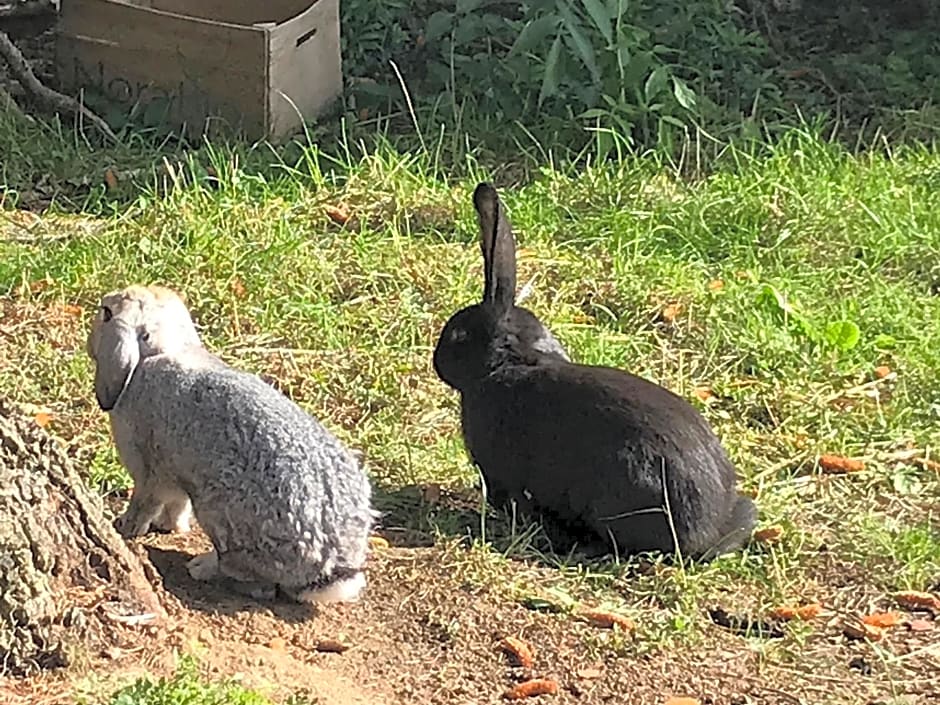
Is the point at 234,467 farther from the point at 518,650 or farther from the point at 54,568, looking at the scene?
the point at 518,650

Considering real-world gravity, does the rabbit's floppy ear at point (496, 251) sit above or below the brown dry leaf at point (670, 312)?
above

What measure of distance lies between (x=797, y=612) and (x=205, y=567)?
1.36 metres

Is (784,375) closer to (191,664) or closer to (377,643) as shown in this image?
(377,643)

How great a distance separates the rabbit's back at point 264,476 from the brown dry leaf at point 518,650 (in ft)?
1.20

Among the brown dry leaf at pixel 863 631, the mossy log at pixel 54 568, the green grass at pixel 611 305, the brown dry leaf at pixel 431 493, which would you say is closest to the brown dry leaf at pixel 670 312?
the green grass at pixel 611 305

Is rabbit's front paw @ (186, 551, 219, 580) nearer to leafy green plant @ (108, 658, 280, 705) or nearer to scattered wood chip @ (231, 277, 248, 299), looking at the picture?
leafy green plant @ (108, 658, 280, 705)

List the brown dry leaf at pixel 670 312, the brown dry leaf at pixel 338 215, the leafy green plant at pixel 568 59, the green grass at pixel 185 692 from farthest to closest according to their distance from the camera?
the leafy green plant at pixel 568 59, the brown dry leaf at pixel 338 215, the brown dry leaf at pixel 670 312, the green grass at pixel 185 692

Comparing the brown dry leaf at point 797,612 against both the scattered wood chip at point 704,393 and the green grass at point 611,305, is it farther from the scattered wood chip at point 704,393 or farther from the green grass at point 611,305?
the scattered wood chip at point 704,393

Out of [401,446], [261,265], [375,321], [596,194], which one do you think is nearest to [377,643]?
[401,446]

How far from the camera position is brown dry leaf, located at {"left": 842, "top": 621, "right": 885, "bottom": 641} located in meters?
3.95

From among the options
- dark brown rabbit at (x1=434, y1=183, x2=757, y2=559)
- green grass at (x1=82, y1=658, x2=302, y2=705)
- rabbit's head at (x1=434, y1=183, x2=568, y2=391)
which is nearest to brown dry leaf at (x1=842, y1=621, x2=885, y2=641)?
dark brown rabbit at (x1=434, y1=183, x2=757, y2=559)

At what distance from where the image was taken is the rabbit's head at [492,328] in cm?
459

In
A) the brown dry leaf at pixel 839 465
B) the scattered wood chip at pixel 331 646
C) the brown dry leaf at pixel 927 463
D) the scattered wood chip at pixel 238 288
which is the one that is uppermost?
the scattered wood chip at pixel 331 646

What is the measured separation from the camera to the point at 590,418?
425 centimetres
